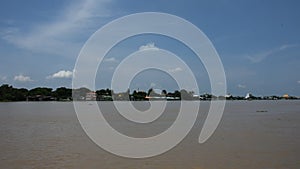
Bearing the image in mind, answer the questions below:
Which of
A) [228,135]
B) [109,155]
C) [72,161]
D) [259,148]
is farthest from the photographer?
[228,135]

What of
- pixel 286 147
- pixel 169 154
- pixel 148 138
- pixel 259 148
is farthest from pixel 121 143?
pixel 286 147

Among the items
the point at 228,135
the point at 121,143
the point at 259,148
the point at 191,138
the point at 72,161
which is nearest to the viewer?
the point at 72,161

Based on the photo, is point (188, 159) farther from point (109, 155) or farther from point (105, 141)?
point (105, 141)

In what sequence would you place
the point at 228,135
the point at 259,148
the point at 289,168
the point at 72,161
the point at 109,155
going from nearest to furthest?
the point at 289,168, the point at 72,161, the point at 109,155, the point at 259,148, the point at 228,135

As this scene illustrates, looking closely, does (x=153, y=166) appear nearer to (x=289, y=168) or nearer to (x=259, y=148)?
(x=289, y=168)

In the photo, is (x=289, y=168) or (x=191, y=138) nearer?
(x=289, y=168)

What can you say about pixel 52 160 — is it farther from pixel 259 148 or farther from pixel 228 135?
pixel 228 135

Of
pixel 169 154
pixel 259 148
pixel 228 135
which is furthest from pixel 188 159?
pixel 228 135

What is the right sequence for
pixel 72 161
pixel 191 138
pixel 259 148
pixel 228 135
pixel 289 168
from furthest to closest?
1. pixel 228 135
2. pixel 191 138
3. pixel 259 148
4. pixel 72 161
5. pixel 289 168

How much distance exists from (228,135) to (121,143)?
16.6 feet

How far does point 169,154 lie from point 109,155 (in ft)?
5.97

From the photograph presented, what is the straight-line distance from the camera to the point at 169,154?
1093cm

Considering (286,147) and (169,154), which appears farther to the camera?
(286,147)

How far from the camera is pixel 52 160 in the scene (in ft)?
32.6
